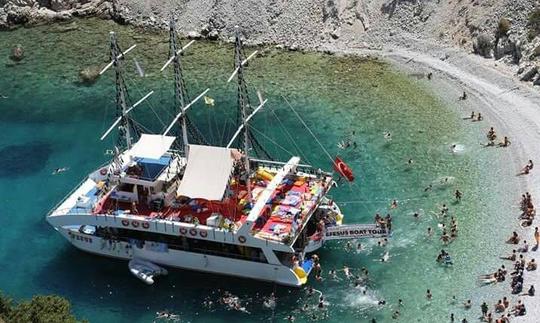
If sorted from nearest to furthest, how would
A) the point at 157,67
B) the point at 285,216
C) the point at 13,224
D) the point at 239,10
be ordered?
the point at 285,216 → the point at 13,224 → the point at 157,67 → the point at 239,10

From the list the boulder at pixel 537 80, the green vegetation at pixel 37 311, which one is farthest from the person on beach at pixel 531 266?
the green vegetation at pixel 37 311

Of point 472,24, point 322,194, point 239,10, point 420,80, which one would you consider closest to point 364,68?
point 420,80

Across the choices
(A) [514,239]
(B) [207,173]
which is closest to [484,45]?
(A) [514,239]

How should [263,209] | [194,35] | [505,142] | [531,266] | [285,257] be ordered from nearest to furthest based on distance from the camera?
[531,266] → [285,257] → [263,209] → [505,142] → [194,35]

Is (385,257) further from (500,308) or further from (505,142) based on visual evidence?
(505,142)

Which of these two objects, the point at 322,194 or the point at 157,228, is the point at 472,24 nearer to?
the point at 322,194

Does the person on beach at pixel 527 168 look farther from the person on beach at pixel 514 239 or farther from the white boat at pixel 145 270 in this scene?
the white boat at pixel 145 270
